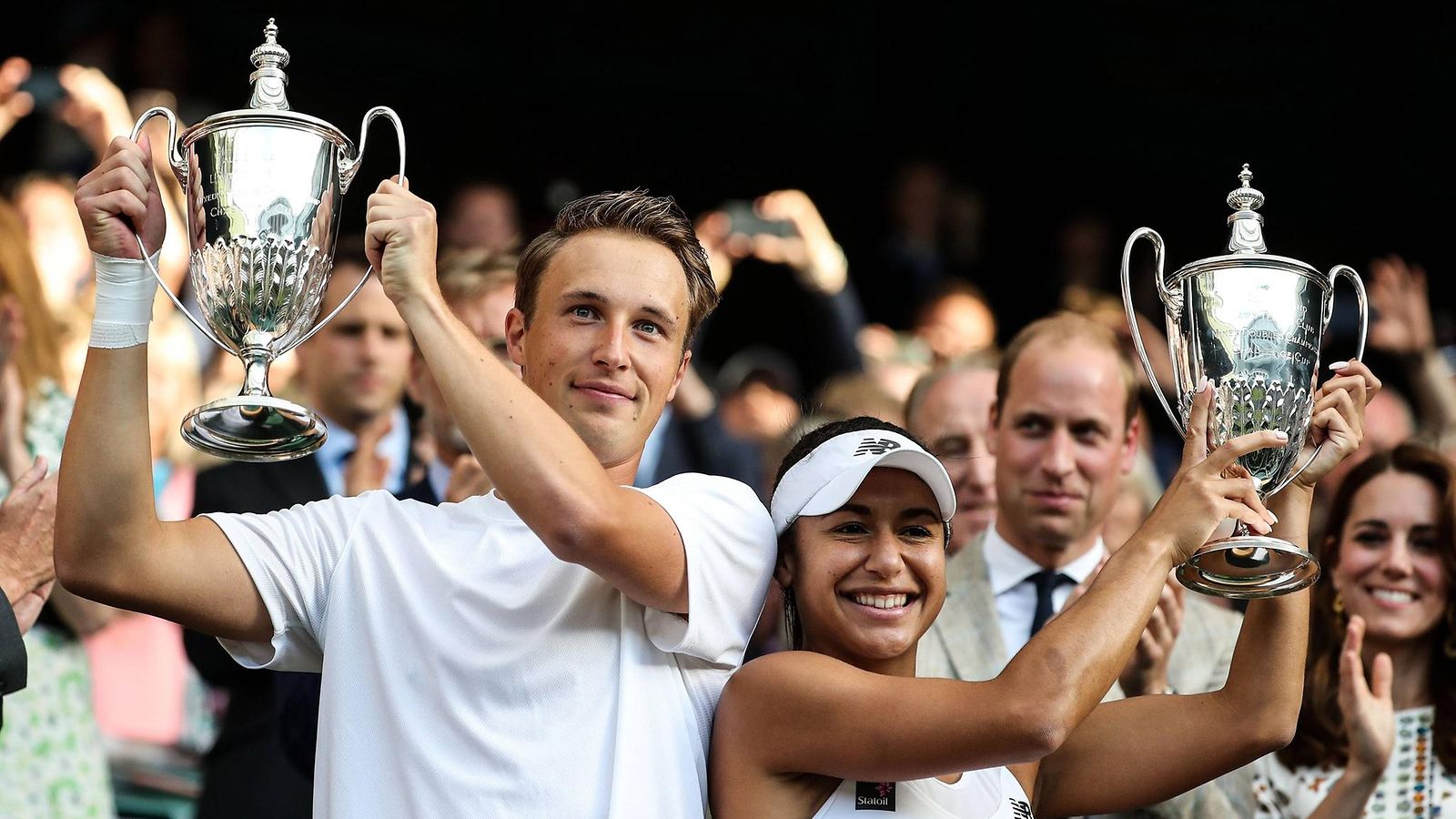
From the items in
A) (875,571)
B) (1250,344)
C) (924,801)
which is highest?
(1250,344)

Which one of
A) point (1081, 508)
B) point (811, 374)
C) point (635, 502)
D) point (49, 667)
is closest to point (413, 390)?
point (49, 667)

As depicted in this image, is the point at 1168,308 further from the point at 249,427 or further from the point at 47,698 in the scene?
the point at 47,698

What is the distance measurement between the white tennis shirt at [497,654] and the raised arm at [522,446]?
0.33 feet

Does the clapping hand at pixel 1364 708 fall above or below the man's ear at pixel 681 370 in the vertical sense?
below

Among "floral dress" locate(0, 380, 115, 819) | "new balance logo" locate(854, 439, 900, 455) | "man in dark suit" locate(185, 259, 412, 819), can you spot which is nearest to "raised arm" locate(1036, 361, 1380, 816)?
"new balance logo" locate(854, 439, 900, 455)

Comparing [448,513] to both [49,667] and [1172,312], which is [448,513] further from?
[49,667]

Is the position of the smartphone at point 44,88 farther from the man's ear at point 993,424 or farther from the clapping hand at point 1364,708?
the clapping hand at point 1364,708

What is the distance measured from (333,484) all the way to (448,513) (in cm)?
201

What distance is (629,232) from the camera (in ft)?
10.1

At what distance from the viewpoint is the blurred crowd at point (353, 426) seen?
4227 millimetres

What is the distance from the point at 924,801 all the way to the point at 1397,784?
5.70 feet

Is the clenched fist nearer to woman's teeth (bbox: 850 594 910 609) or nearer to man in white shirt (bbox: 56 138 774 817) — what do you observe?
man in white shirt (bbox: 56 138 774 817)

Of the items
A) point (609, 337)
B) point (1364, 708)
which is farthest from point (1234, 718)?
point (609, 337)

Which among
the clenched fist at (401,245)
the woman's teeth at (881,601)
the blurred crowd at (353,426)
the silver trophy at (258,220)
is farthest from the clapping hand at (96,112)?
the woman's teeth at (881,601)
